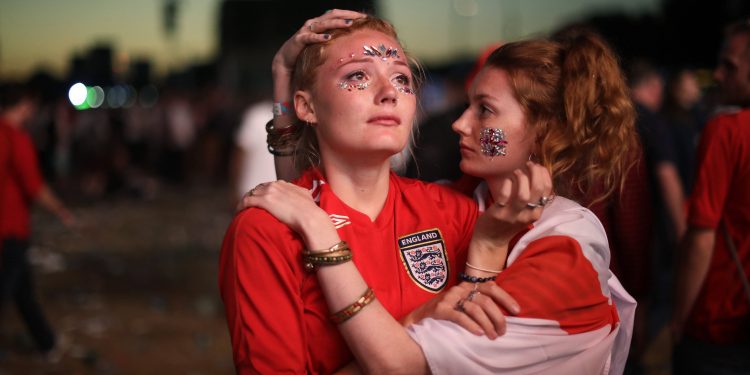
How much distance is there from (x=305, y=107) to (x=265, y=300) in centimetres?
70

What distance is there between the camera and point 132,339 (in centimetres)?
763

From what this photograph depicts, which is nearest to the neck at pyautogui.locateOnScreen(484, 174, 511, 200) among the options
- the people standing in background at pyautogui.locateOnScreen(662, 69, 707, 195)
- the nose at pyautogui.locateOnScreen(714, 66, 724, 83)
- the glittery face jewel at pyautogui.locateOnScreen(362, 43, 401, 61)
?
the glittery face jewel at pyautogui.locateOnScreen(362, 43, 401, 61)

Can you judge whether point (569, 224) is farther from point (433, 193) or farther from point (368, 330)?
point (368, 330)

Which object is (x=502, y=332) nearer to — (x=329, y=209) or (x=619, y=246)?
(x=329, y=209)

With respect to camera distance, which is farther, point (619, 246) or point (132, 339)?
point (132, 339)

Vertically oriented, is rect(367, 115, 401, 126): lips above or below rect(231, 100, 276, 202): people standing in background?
above

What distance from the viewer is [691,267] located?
366cm

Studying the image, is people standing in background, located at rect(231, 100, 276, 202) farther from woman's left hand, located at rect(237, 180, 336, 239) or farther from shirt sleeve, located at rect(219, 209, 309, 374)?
shirt sleeve, located at rect(219, 209, 309, 374)

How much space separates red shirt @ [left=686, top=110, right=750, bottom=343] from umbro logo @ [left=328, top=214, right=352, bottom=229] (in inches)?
76.8

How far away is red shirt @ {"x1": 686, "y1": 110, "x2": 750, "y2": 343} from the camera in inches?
139

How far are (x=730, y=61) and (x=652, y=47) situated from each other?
43212 millimetres

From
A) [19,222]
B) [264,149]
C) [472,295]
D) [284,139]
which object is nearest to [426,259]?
[472,295]

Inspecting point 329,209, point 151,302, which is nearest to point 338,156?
point 329,209

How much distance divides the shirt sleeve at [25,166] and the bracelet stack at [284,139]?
16.3ft
